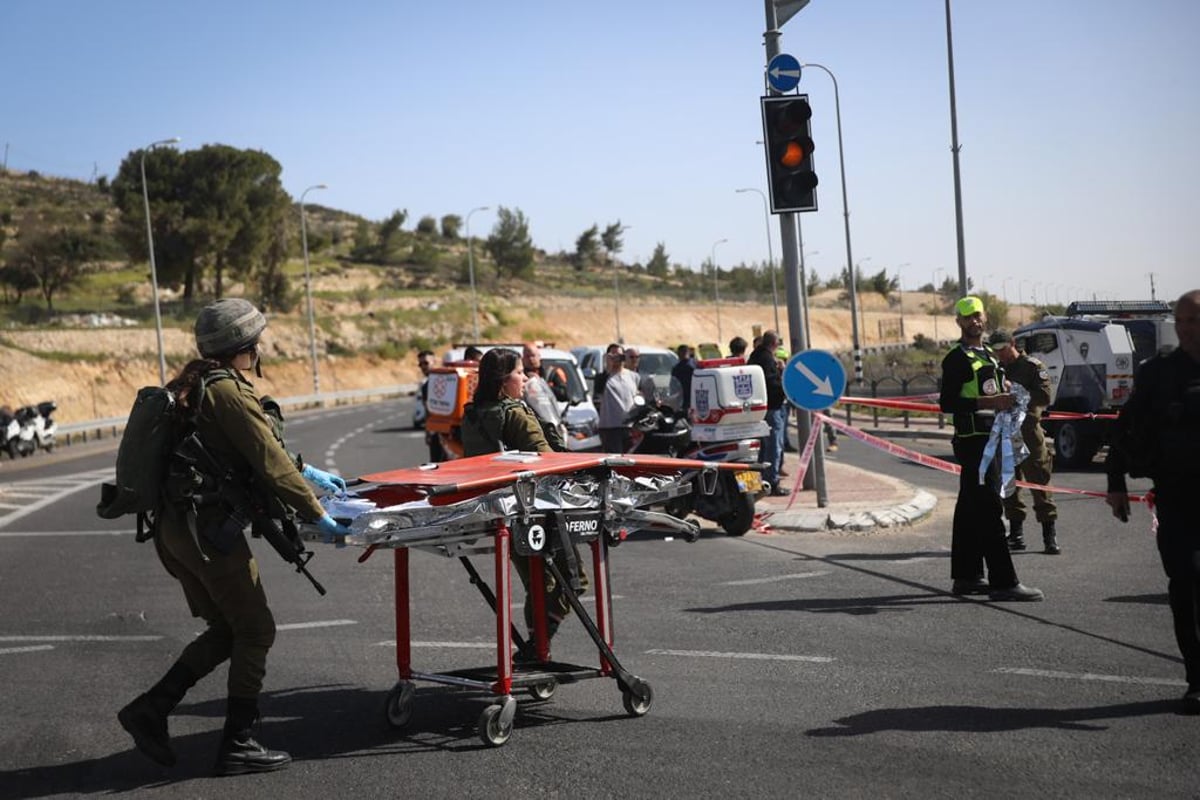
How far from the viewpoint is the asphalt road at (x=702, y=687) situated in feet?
18.0

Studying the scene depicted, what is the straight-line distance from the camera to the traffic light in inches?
539

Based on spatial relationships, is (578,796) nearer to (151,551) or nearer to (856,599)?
(856,599)

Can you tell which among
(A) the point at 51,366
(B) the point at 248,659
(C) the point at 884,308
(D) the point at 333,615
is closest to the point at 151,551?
(D) the point at 333,615

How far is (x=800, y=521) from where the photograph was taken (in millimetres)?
13859

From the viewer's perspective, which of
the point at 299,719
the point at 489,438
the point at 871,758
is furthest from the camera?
the point at 489,438

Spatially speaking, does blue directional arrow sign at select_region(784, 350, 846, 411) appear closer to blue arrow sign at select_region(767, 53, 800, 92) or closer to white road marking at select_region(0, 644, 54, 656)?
blue arrow sign at select_region(767, 53, 800, 92)

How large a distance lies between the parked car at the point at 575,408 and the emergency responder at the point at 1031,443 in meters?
5.93

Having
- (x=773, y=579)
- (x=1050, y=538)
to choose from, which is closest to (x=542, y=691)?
(x=773, y=579)

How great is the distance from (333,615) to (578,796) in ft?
16.2

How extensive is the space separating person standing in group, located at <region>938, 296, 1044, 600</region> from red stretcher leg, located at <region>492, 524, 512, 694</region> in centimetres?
428

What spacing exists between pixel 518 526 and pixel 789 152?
8465 mm

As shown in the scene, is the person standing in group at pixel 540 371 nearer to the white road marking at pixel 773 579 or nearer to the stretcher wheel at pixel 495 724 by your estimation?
the white road marking at pixel 773 579

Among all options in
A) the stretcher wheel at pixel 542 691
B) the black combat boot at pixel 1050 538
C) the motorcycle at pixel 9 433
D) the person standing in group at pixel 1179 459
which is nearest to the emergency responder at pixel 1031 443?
the black combat boot at pixel 1050 538

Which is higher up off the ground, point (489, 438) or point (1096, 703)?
point (489, 438)
